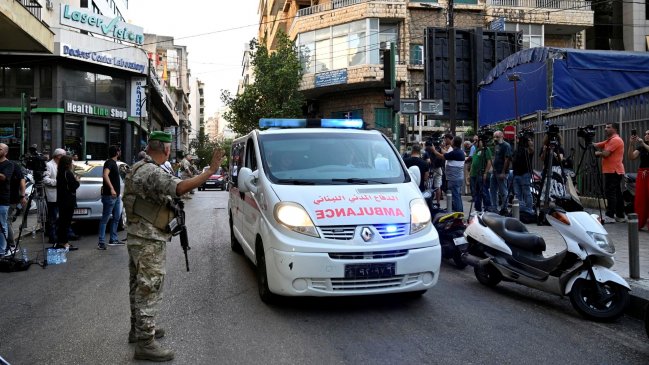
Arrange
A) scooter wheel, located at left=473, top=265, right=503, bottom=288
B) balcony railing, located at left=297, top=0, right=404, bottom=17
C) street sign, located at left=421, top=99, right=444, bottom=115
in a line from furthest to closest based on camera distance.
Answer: balcony railing, located at left=297, top=0, right=404, bottom=17, street sign, located at left=421, top=99, right=444, bottom=115, scooter wheel, located at left=473, top=265, right=503, bottom=288

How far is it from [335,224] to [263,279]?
1.11 m

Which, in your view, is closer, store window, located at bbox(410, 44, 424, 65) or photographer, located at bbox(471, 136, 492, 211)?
photographer, located at bbox(471, 136, 492, 211)

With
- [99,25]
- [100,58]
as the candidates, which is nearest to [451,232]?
[100,58]

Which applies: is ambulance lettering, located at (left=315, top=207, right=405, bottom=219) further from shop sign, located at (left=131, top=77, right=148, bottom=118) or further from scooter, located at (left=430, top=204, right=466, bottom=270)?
shop sign, located at (left=131, top=77, right=148, bottom=118)

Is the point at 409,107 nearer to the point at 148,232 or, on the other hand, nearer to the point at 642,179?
the point at 642,179

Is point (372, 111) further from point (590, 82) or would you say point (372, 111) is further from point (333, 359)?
point (333, 359)

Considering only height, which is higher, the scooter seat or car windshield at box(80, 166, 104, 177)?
car windshield at box(80, 166, 104, 177)

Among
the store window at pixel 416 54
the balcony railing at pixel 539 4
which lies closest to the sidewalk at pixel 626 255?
the store window at pixel 416 54

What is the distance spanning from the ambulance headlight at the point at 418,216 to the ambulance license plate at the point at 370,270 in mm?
468

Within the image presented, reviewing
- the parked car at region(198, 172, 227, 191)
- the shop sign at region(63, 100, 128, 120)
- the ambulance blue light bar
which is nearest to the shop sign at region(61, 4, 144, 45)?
the shop sign at region(63, 100, 128, 120)

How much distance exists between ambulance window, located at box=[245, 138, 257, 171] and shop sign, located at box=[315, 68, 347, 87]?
24363mm

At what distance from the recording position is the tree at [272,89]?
32.4 meters

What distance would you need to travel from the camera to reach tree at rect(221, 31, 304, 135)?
32438 millimetres

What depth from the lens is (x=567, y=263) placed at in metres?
5.20
